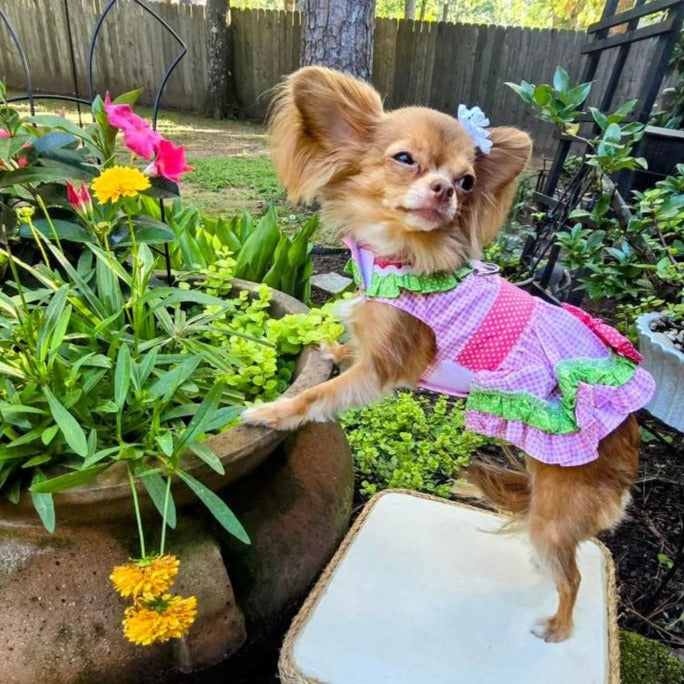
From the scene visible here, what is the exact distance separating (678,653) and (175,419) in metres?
1.69

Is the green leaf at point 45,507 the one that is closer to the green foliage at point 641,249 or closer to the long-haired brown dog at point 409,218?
the long-haired brown dog at point 409,218

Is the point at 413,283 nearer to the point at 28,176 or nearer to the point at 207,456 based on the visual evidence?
the point at 207,456

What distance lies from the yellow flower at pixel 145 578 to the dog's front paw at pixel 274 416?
441mm

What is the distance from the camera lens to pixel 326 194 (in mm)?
1520

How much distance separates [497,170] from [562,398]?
0.64 metres

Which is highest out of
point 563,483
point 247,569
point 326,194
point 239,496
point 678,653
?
point 326,194

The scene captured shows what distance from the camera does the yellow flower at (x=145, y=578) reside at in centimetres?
85

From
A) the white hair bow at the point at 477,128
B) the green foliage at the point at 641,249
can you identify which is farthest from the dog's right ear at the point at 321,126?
the green foliage at the point at 641,249

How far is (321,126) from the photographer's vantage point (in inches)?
A: 56.7

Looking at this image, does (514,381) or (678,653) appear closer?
(514,381)

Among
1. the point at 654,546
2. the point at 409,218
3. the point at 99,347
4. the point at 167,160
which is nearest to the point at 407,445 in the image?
the point at 654,546

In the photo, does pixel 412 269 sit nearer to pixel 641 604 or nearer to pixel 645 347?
pixel 645 347

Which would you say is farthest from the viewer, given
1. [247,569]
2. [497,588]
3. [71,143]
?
[71,143]

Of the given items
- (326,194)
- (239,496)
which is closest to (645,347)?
(326,194)
